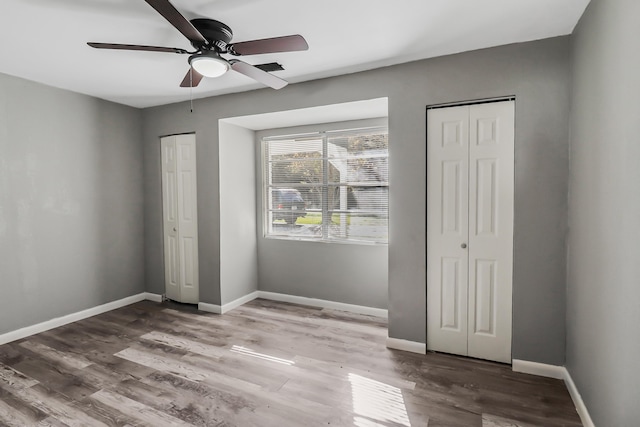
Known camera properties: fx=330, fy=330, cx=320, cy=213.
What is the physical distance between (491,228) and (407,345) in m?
1.28

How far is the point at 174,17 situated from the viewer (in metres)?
1.67

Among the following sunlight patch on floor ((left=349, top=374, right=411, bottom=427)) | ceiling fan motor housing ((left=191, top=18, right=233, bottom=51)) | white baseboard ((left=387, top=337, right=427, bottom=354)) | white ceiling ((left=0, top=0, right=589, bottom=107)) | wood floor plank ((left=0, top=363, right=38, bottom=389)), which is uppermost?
white ceiling ((left=0, top=0, right=589, bottom=107))

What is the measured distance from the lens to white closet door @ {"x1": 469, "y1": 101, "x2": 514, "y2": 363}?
2680 millimetres

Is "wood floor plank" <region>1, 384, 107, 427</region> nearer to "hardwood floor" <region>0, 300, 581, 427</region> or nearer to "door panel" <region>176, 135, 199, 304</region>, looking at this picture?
"hardwood floor" <region>0, 300, 581, 427</region>

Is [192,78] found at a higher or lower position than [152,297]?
Answer: higher

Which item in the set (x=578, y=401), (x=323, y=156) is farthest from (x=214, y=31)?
(x=578, y=401)

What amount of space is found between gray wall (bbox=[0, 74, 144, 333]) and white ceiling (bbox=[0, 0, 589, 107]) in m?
0.52

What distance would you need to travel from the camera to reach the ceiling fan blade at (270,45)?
1969 millimetres

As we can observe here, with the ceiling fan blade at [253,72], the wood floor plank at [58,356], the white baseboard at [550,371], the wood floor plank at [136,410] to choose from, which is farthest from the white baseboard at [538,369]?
the wood floor plank at [58,356]

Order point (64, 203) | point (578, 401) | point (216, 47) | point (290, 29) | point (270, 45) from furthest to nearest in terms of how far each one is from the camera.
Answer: point (64, 203) → point (290, 29) → point (216, 47) → point (578, 401) → point (270, 45)

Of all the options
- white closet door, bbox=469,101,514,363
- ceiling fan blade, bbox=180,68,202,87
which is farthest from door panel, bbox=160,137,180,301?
white closet door, bbox=469,101,514,363

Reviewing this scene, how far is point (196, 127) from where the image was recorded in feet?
13.4

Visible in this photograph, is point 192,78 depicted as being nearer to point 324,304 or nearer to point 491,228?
point 491,228

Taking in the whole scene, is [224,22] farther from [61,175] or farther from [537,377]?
[537,377]
